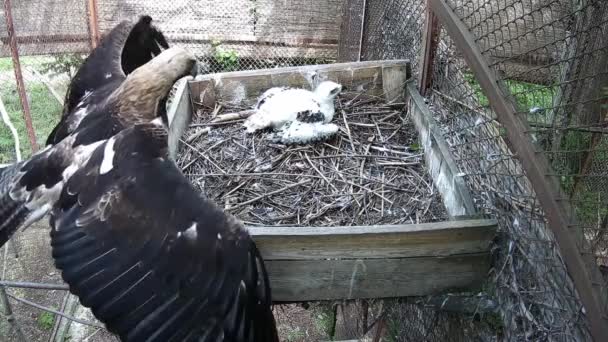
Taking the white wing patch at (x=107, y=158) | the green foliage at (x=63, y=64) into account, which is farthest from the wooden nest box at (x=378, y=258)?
the green foliage at (x=63, y=64)

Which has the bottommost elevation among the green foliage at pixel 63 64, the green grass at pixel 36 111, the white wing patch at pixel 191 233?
the green grass at pixel 36 111

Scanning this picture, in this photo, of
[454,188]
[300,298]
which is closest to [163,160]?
[300,298]

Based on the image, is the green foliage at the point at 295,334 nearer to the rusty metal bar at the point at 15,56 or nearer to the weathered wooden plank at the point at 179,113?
the weathered wooden plank at the point at 179,113

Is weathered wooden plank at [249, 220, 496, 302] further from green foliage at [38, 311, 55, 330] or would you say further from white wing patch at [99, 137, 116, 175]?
green foliage at [38, 311, 55, 330]

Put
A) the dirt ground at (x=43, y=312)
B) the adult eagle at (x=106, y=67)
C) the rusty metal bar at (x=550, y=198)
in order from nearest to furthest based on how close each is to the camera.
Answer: the rusty metal bar at (x=550, y=198) → the adult eagle at (x=106, y=67) → the dirt ground at (x=43, y=312)

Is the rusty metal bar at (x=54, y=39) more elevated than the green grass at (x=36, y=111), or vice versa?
the rusty metal bar at (x=54, y=39)

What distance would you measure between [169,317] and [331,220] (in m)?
0.85

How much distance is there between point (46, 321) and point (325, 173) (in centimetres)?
270

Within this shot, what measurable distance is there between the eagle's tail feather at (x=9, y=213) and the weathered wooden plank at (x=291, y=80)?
1270 millimetres

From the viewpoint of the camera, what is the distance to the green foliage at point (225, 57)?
543cm

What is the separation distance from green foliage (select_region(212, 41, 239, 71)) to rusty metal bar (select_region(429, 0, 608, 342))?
3.52 m

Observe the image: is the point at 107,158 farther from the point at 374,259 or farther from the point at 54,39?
the point at 54,39

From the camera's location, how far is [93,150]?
226cm

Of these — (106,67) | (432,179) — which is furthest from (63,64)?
(432,179)
